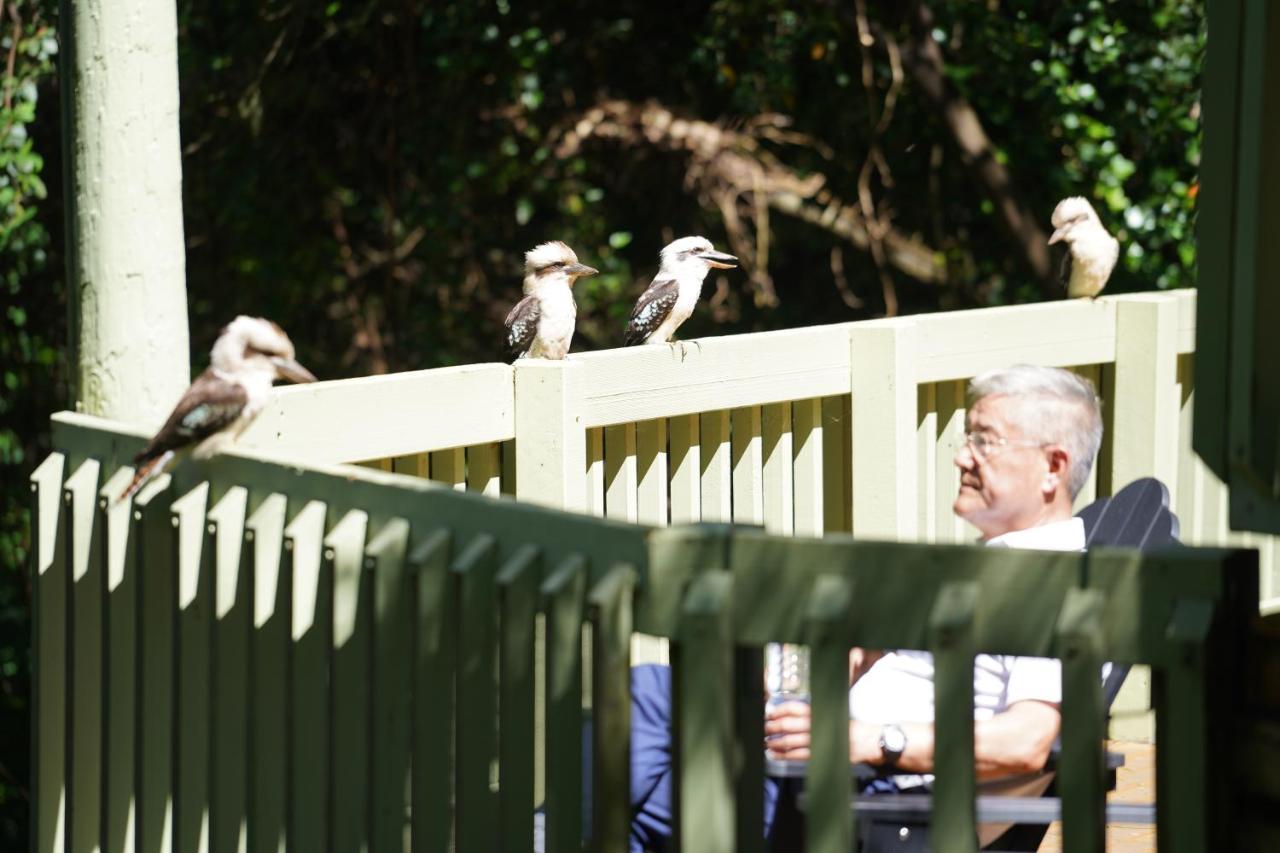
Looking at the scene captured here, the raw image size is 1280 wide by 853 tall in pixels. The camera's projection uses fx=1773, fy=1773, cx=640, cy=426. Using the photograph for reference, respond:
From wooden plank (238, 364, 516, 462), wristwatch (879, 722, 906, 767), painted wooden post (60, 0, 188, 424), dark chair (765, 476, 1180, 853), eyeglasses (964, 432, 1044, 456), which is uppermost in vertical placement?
painted wooden post (60, 0, 188, 424)

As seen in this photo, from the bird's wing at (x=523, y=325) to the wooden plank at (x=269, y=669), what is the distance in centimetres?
347

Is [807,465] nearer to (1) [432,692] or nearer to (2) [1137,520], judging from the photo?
(2) [1137,520]

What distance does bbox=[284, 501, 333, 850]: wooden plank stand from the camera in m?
2.97

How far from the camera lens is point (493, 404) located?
3992 mm

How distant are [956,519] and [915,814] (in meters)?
2.34

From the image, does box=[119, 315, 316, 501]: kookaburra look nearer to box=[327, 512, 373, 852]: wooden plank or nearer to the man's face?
box=[327, 512, 373, 852]: wooden plank

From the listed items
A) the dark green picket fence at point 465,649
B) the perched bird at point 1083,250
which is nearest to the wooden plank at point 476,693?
the dark green picket fence at point 465,649

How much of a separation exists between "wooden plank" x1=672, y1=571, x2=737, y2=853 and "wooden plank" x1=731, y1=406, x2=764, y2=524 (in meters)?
2.27

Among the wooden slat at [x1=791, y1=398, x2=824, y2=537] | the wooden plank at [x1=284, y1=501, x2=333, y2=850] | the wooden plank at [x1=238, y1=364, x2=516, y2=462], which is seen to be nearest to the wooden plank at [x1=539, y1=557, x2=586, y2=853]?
the wooden plank at [x1=284, y1=501, x2=333, y2=850]

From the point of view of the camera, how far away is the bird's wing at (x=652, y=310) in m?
7.10

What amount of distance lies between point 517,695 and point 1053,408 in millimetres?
1675

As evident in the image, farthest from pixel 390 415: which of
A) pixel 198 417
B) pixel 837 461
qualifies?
pixel 837 461

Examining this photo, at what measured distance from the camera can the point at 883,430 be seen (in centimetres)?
480

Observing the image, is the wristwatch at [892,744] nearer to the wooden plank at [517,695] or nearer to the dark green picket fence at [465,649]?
the dark green picket fence at [465,649]
